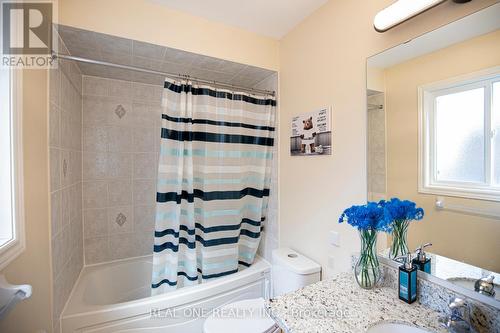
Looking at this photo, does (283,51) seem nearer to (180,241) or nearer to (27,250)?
(180,241)

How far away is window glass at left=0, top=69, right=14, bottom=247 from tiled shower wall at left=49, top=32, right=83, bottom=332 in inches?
12.3

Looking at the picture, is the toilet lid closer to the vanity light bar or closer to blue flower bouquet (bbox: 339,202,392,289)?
blue flower bouquet (bbox: 339,202,392,289)

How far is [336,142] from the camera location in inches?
56.7

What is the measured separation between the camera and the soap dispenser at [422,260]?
994 millimetres

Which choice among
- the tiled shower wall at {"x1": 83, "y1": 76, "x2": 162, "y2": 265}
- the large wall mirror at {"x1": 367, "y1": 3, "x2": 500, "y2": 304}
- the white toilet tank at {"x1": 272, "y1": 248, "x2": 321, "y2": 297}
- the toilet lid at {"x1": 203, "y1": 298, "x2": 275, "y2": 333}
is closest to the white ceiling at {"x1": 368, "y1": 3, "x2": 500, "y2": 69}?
the large wall mirror at {"x1": 367, "y1": 3, "x2": 500, "y2": 304}

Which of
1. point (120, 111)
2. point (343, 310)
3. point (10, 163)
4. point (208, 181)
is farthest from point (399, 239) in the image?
point (120, 111)

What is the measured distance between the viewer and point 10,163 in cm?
95

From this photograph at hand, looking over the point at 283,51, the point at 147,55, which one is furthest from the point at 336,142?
the point at 147,55

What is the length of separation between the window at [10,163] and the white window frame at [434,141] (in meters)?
1.86

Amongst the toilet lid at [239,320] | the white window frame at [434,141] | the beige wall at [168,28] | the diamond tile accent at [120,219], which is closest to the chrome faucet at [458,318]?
the white window frame at [434,141]

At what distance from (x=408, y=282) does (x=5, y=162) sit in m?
1.83

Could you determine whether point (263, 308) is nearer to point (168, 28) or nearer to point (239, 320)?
point (239, 320)

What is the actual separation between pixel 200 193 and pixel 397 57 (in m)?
1.58

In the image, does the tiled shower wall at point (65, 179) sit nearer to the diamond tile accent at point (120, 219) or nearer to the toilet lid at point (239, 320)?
the diamond tile accent at point (120, 219)
